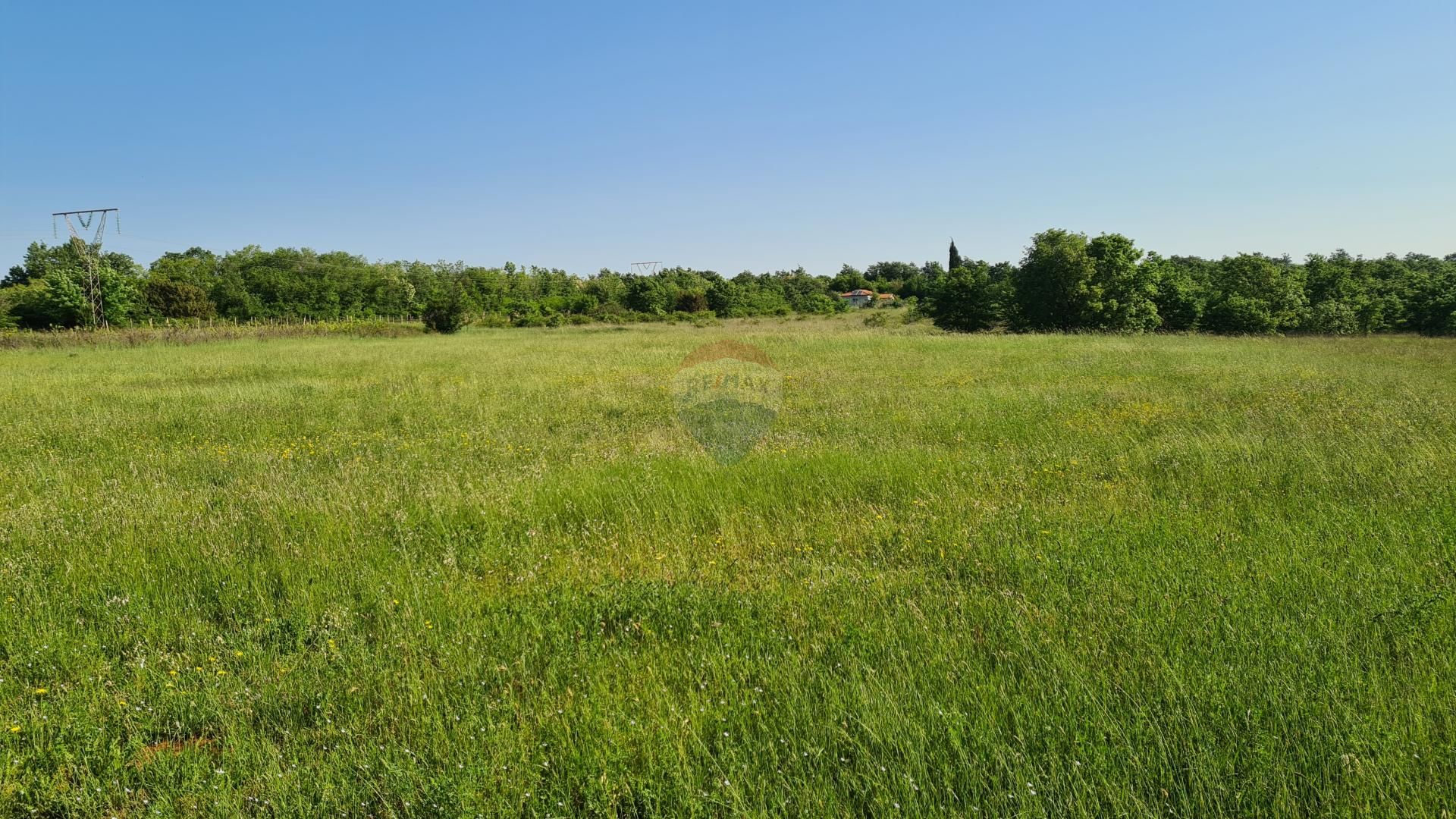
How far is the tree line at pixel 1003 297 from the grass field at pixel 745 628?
4187cm

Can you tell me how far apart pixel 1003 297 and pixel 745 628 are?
54.0 meters

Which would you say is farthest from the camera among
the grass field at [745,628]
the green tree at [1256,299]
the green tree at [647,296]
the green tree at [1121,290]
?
the green tree at [647,296]

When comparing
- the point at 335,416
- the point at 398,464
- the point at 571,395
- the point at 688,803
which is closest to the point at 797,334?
the point at 571,395

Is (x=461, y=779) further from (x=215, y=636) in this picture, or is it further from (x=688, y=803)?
(x=215, y=636)

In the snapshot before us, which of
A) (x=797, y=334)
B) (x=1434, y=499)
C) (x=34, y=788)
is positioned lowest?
(x=34, y=788)

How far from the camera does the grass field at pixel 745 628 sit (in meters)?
2.60

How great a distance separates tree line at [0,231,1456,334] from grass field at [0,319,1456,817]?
137 ft

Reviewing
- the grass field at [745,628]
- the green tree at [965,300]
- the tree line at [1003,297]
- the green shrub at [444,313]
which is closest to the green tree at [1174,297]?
the tree line at [1003,297]

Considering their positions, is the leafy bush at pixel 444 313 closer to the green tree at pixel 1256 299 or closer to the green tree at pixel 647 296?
the green tree at pixel 647 296

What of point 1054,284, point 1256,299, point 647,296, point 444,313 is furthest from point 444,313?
point 1256,299

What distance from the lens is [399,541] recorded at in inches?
219

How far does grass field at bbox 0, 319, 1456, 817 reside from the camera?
2602 millimetres

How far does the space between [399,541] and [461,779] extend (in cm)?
350

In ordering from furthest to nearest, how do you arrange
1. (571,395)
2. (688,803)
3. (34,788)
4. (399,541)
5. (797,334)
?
1. (797,334)
2. (571,395)
3. (399,541)
4. (34,788)
5. (688,803)
